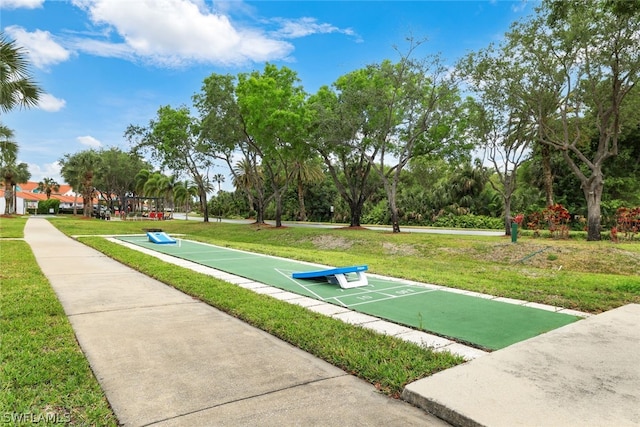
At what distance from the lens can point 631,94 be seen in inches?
587

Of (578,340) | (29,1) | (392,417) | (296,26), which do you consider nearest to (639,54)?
(296,26)

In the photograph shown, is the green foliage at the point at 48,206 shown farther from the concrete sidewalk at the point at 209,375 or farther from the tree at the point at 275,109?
the concrete sidewalk at the point at 209,375

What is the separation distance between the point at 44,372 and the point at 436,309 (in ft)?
15.2

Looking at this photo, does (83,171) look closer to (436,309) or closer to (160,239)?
(160,239)

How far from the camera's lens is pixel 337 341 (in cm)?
421

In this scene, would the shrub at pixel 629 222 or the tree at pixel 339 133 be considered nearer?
the shrub at pixel 629 222

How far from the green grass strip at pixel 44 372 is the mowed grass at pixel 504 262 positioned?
6077mm

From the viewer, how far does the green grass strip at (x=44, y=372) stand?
8.80 feet

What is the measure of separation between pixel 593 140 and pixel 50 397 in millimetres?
28090

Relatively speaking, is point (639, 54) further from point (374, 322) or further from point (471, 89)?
point (374, 322)

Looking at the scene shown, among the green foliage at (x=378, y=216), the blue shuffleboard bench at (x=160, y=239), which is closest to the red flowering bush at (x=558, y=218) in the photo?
the blue shuffleboard bench at (x=160, y=239)

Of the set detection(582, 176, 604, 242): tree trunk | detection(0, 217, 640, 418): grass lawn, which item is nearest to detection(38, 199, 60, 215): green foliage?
detection(0, 217, 640, 418): grass lawn

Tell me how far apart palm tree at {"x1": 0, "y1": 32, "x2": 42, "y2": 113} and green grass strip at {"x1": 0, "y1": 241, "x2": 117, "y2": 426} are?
5.64 m

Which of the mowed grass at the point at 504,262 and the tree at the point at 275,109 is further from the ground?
the tree at the point at 275,109
